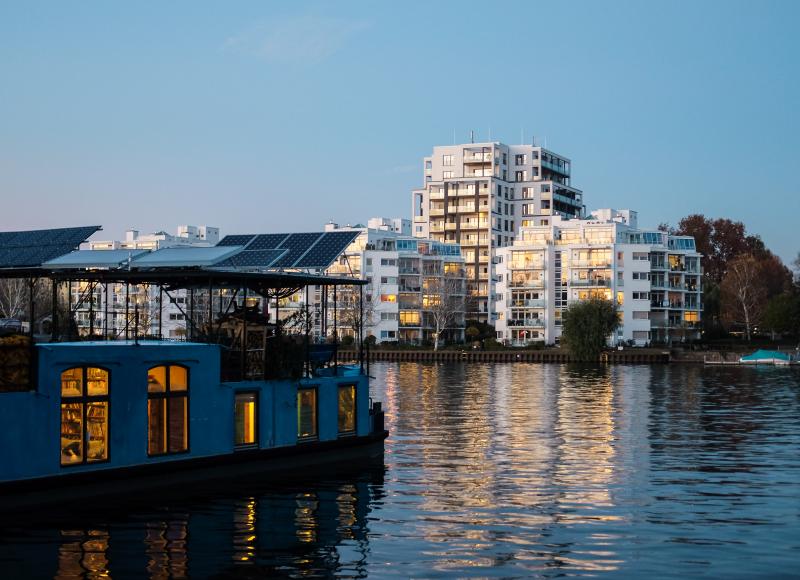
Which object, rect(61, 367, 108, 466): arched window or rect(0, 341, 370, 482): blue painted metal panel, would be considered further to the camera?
rect(61, 367, 108, 466): arched window

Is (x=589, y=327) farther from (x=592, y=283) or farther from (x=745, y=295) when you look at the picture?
(x=745, y=295)

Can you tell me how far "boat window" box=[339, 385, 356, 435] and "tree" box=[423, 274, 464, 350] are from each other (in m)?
116

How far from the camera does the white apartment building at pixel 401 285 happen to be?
535ft

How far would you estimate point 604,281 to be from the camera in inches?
5915

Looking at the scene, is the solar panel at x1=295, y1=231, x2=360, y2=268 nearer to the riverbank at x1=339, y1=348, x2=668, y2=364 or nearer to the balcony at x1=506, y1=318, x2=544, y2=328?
the riverbank at x1=339, y1=348, x2=668, y2=364

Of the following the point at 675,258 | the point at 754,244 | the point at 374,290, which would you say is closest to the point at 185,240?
the point at 374,290

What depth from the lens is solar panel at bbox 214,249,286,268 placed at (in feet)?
112

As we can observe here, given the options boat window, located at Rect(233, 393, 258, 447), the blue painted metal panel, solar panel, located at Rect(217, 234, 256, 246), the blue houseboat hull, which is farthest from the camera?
solar panel, located at Rect(217, 234, 256, 246)

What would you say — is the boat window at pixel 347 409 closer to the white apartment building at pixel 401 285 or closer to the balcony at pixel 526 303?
the balcony at pixel 526 303

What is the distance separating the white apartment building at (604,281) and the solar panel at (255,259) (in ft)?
376

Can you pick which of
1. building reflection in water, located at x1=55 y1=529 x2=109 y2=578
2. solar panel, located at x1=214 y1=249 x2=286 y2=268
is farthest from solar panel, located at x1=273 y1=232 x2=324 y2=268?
building reflection in water, located at x1=55 y1=529 x2=109 y2=578

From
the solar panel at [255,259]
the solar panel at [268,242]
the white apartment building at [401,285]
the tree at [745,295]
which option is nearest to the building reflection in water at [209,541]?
the solar panel at [255,259]

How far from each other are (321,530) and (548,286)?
133 metres

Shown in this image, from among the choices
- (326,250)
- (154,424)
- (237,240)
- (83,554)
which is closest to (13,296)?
(237,240)
